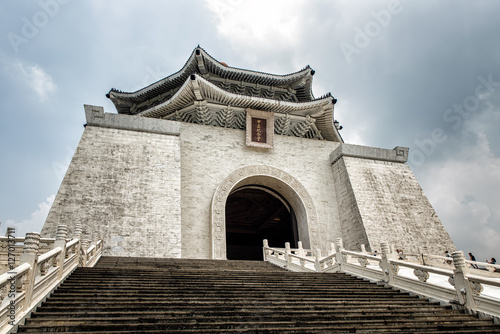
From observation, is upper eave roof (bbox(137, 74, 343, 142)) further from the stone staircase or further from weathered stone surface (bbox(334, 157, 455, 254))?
the stone staircase

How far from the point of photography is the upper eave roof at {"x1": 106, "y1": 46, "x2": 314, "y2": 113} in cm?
1417

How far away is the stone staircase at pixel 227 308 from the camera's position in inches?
131

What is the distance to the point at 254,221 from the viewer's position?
67.4 ft

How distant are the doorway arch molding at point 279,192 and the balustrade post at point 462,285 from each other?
7227 millimetres

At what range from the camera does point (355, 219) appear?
40.5 ft

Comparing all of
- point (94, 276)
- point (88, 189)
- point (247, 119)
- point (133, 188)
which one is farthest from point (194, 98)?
point (94, 276)

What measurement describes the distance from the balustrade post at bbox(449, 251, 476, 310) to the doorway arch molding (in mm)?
7227

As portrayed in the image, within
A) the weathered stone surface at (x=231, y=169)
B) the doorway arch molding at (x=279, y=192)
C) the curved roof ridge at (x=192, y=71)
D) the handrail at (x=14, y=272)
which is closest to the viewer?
the handrail at (x=14, y=272)

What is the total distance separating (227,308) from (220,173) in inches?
341

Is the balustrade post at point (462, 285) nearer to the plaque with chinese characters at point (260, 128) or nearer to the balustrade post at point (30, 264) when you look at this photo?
the balustrade post at point (30, 264)

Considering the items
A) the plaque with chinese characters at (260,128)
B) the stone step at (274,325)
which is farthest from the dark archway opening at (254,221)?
the stone step at (274,325)

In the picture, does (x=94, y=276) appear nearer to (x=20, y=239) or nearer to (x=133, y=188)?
(x=20, y=239)

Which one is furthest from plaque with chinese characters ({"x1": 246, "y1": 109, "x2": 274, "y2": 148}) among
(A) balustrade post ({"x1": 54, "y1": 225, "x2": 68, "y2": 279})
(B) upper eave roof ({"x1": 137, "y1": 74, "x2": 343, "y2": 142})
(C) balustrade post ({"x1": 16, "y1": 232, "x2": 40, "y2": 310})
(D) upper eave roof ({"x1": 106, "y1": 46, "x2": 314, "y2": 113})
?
(C) balustrade post ({"x1": 16, "y1": 232, "x2": 40, "y2": 310})

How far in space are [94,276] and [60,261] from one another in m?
0.72
